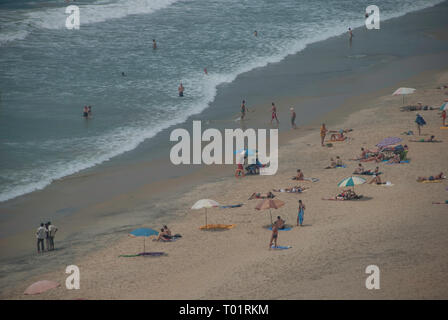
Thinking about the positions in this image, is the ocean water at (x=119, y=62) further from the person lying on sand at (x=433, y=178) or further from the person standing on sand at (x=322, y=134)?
the person lying on sand at (x=433, y=178)

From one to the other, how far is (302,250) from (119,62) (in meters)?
27.2

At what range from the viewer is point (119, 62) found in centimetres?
3988

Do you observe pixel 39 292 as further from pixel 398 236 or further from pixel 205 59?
pixel 205 59

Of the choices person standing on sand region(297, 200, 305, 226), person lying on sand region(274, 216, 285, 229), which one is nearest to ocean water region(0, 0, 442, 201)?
person lying on sand region(274, 216, 285, 229)

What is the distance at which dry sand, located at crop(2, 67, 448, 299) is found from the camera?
13.4m

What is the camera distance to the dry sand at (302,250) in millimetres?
13438

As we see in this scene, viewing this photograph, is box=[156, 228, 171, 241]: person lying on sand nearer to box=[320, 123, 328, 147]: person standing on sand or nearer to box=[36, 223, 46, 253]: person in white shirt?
box=[36, 223, 46, 253]: person in white shirt

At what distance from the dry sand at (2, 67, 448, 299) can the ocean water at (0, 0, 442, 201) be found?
7401 mm

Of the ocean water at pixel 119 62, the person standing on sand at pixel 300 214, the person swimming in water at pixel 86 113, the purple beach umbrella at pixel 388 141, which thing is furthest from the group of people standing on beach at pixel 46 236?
the person swimming in water at pixel 86 113

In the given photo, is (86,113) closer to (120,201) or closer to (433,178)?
(120,201)

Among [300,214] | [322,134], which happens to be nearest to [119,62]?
Answer: [322,134]

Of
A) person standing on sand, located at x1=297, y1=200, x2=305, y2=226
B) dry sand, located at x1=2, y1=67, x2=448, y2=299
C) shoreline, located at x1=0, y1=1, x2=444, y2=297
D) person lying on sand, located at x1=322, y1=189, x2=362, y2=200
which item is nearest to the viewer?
dry sand, located at x1=2, y1=67, x2=448, y2=299

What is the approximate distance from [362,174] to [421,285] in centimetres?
915
